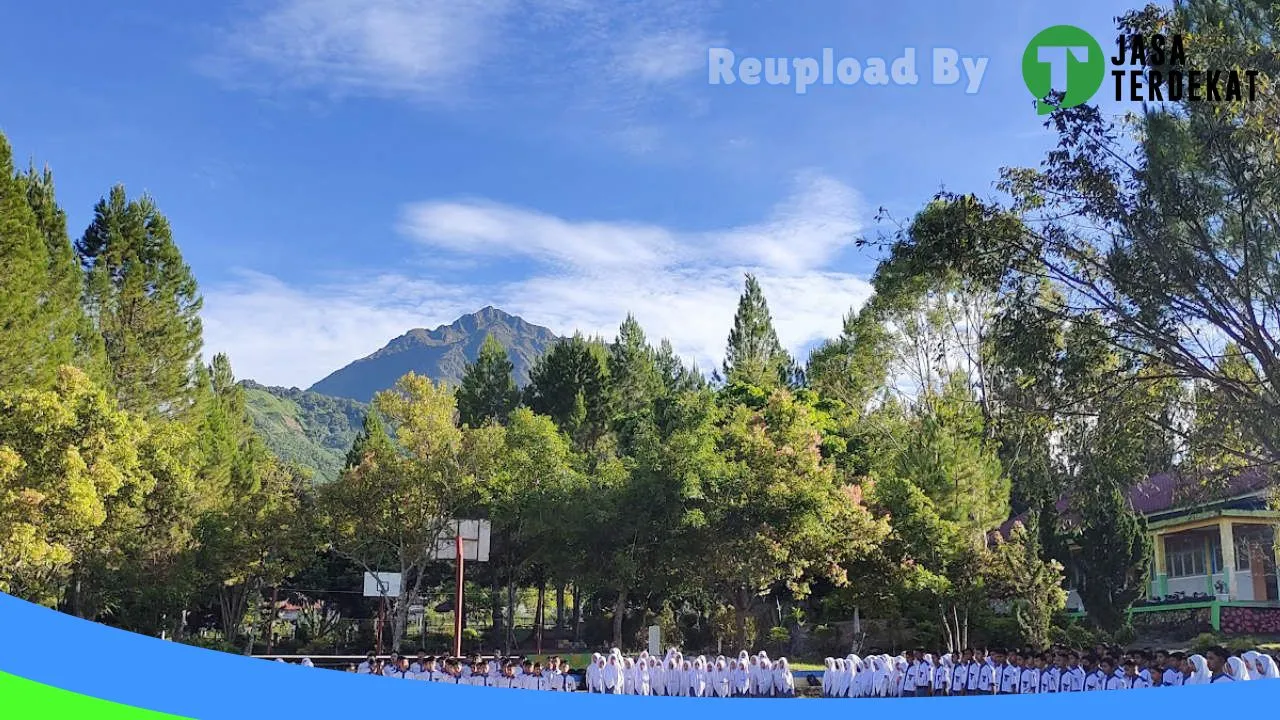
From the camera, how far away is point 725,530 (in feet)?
54.1

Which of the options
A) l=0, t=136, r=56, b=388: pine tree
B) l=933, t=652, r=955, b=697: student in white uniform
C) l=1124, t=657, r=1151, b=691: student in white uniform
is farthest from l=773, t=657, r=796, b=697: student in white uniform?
l=0, t=136, r=56, b=388: pine tree

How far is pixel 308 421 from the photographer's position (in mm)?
65938

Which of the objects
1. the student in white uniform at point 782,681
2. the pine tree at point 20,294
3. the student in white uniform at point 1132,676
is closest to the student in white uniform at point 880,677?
the student in white uniform at point 782,681

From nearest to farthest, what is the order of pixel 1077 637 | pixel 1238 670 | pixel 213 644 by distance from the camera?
1. pixel 1238 670
2. pixel 1077 637
3. pixel 213 644

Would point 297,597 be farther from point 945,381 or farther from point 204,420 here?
point 945,381

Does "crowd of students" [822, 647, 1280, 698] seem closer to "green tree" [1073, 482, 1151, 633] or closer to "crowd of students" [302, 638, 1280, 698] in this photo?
"crowd of students" [302, 638, 1280, 698]

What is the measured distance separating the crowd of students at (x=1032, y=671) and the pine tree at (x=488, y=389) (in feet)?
52.0

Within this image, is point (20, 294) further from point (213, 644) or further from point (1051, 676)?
point (1051, 676)

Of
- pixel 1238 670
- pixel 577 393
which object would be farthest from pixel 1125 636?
pixel 577 393

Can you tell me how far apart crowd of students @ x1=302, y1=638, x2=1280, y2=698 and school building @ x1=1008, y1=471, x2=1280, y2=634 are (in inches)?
201

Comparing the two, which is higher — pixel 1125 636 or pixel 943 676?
pixel 1125 636

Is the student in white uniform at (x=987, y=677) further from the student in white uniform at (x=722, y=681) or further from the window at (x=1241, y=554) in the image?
the window at (x=1241, y=554)

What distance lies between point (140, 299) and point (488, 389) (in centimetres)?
1048

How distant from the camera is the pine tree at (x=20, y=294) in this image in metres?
16.1
